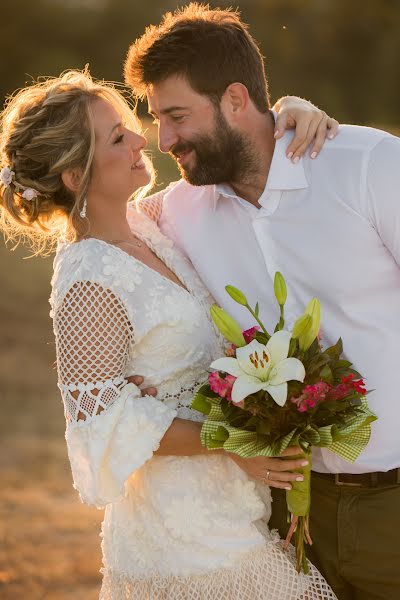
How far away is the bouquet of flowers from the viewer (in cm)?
264

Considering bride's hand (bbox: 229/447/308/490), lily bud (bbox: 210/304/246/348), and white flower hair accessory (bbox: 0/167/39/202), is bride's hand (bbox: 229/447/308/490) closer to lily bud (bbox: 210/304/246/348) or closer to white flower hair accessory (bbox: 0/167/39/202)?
lily bud (bbox: 210/304/246/348)

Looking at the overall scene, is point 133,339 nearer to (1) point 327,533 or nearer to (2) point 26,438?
(1) point 327,533

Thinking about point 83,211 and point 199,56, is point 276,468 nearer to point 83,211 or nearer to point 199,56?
point 83,211

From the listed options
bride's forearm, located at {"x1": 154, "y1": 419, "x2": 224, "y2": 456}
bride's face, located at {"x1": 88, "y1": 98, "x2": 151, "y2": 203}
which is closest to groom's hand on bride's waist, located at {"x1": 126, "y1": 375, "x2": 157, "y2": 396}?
bride's forearm, located at {"x1": 154, "y1": 419, "x2": 224, "y2": 456}

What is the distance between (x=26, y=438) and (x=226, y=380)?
221 inches

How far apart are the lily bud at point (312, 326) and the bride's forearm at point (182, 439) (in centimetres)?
48

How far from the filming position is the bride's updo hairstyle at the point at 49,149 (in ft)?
10.6

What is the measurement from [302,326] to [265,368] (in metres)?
0.15

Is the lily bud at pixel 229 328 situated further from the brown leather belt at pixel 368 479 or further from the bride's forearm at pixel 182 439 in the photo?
the brown leather belt at pixel 368 479

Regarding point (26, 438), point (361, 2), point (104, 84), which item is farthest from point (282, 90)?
point (104, 84)

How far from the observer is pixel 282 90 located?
19609 millimetres

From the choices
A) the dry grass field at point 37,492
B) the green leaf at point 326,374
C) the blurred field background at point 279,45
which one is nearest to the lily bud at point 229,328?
the green leaf at point 326,374

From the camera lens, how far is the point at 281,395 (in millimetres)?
2598

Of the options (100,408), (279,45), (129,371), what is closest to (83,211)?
(129,371)
